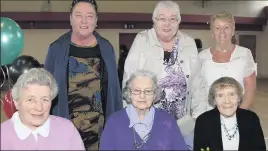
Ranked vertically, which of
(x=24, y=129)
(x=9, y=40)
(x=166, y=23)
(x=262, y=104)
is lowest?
(x=262, y=104)

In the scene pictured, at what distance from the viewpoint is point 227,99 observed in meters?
2.40

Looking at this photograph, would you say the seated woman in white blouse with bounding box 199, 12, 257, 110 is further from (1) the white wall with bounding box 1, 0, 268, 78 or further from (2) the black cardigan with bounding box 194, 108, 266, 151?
(1) the white wall with bounding box 1, 0, 268, 78

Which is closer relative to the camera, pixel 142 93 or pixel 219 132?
pixel 142 93

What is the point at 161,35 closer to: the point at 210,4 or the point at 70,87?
the point at 70,87

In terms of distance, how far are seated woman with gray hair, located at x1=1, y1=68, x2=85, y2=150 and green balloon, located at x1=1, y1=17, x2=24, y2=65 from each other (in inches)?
16.7

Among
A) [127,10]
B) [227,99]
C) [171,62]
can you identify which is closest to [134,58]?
[171,62]

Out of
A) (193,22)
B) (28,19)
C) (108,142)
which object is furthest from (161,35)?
(193,22)

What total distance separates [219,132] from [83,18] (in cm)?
126

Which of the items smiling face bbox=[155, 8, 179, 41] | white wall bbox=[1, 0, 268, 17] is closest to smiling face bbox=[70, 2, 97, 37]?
smiling face bbox=[155, 8, 179, 41]

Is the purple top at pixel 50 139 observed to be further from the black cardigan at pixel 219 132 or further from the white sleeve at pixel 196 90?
the white sleeve at pixel 196 90

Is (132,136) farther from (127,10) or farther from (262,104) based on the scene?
(127,10)

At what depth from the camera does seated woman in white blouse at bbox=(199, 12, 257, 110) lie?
2928mm

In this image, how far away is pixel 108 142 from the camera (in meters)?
2.22

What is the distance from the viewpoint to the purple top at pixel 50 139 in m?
1.99
